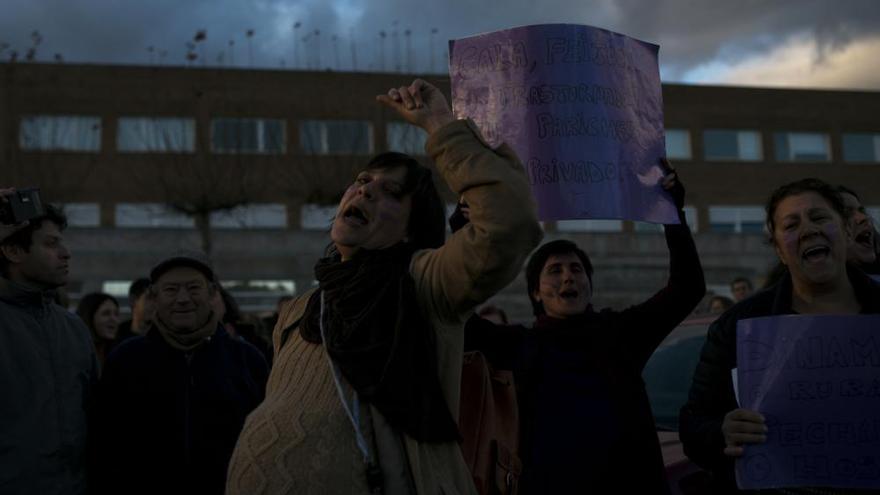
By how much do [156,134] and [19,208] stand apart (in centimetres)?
2451

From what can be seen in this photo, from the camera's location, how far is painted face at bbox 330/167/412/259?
7.74 feet

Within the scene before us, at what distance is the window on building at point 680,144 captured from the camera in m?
34.3

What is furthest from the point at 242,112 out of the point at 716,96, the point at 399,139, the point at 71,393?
the point at 71,393

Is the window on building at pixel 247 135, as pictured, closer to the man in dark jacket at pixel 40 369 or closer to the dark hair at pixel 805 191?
the man in dark jacket at pixel 40 369

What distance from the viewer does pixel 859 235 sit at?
11.6 ft

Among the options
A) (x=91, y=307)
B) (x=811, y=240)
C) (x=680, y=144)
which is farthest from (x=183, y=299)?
(x=680, y=144)

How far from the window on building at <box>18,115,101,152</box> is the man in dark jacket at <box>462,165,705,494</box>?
22.5 m

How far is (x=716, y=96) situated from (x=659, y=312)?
3307 centimetres

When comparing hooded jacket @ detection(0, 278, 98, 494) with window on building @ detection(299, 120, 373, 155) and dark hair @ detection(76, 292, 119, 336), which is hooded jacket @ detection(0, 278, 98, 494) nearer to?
dark hair @ detection(76, 292, 119, 336)

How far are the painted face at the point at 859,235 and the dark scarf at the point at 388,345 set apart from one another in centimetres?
206

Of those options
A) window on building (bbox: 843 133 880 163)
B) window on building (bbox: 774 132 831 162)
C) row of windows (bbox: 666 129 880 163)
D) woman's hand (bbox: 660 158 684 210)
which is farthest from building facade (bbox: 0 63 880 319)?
woman's hand (bbox: 660 158 684 210)

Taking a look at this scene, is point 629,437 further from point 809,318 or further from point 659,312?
point 809,318

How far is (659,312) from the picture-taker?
11.9 feet

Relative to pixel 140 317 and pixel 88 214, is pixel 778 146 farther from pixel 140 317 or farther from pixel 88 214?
pixel 140 317
